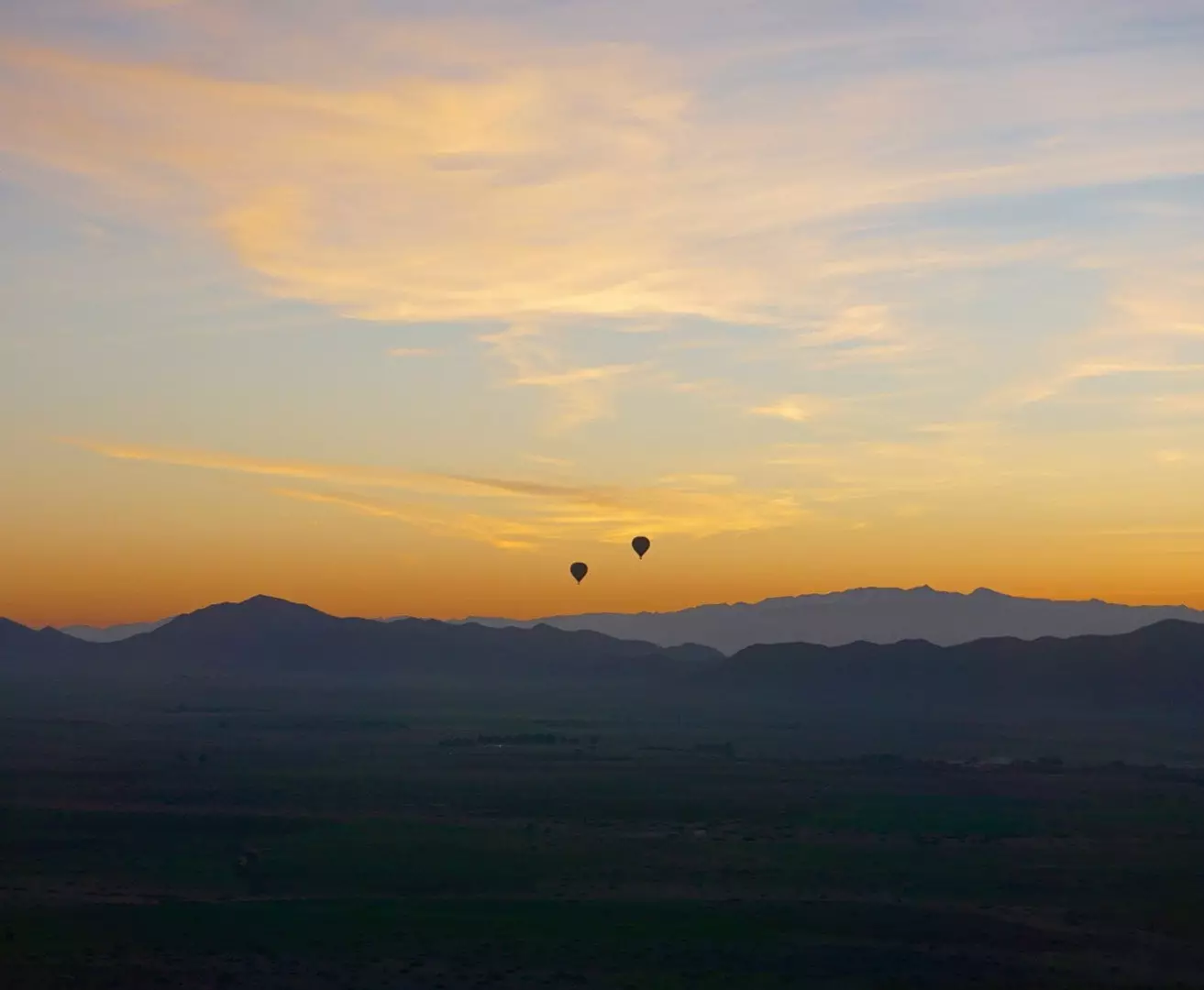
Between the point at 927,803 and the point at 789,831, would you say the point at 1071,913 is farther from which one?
the point at 927,803

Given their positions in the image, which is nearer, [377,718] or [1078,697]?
[377,718]

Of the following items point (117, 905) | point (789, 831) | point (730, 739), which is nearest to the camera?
point (117, 905)

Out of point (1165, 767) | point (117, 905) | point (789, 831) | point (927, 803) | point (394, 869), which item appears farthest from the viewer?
point (1165, 767)

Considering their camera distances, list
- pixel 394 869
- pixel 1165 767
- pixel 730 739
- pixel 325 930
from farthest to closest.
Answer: pixel 730 739
pixel 1165 767
pixel 394 869
pixel 325 930

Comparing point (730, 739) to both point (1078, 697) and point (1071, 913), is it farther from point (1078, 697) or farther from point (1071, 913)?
point (1071, 913)

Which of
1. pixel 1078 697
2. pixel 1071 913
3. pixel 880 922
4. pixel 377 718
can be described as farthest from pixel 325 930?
pixel 1078 697

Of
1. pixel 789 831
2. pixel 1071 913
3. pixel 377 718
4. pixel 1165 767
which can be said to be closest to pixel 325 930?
pixel 1071 913
